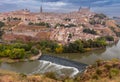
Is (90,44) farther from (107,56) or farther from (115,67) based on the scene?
(115,67)

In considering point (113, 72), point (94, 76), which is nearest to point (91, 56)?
point (94, 76)

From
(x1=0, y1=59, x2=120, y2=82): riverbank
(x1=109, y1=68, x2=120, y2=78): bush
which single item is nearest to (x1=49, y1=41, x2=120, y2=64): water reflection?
(x1=0, y1=59, x2=120, y2=82): riverbank

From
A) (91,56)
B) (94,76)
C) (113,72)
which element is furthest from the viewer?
(91,56)

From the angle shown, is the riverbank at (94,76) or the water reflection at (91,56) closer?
the riverbank at (94,76)

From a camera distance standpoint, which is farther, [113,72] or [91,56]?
[91,56]

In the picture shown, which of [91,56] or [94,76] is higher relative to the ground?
[94,76]

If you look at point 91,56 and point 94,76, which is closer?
point 94,76

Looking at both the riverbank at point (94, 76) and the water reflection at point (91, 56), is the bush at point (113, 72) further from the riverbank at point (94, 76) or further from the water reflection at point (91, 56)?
the water reflection at point (91, 56)

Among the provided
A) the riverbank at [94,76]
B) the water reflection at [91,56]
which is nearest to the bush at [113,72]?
the riverbank at [94,76]

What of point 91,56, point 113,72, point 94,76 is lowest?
point 91,56

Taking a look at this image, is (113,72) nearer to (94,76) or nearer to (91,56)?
(94,76)

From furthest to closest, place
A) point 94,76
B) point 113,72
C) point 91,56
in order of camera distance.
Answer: point 91,56
point 94,76
point 113,72

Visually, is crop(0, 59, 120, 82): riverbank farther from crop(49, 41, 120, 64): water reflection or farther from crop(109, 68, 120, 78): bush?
crop(49, 41, 120, 64): water reflection
